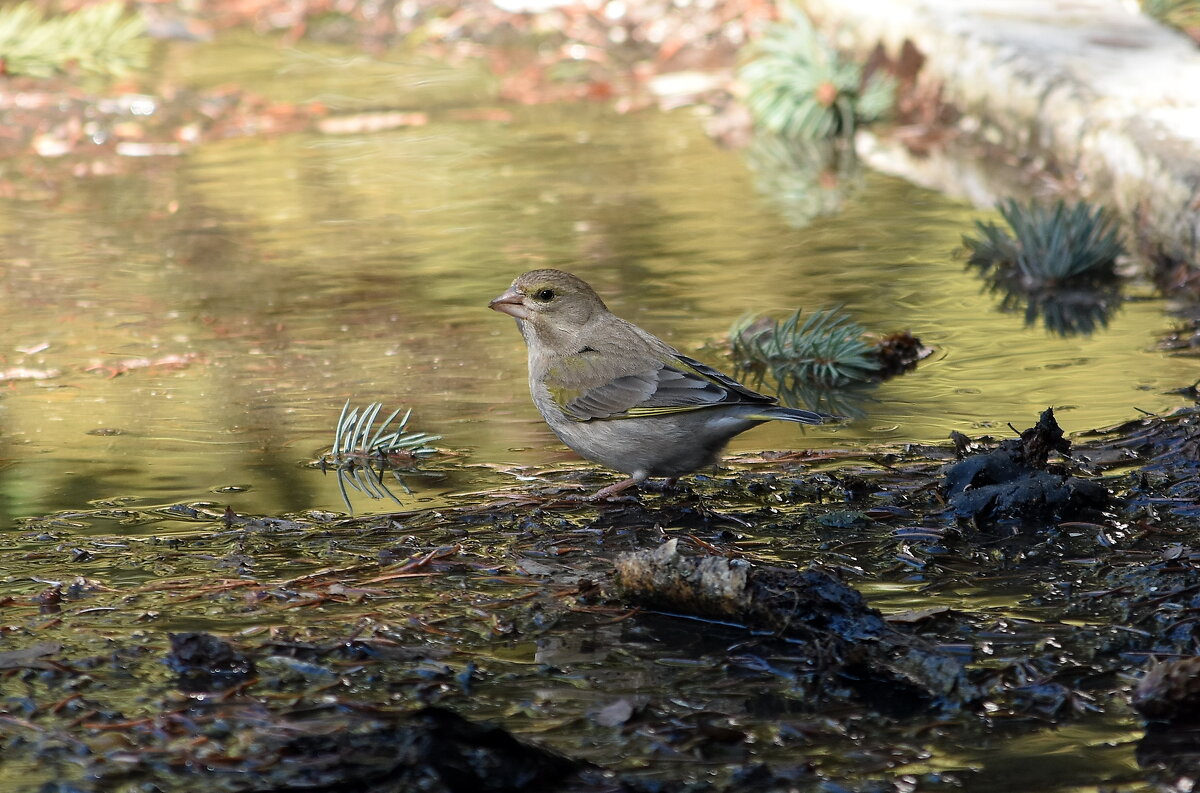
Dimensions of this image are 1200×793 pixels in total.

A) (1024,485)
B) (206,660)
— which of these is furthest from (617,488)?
(206,660)

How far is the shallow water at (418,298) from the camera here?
5.67m

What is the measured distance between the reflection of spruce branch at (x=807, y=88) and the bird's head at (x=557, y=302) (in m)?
A: 7.24

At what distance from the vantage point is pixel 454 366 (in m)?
6.74

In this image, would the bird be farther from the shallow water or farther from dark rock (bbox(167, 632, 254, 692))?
dark rock (bbox(167, 632, 254, 692))

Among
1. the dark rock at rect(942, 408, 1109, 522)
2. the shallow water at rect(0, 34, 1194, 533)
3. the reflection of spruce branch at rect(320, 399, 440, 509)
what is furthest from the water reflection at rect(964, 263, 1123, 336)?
the reflection of spruce branch at rect(320, 399, 440, 509)

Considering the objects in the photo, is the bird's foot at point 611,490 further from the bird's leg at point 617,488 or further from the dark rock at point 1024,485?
the dark rock at point 1024,485

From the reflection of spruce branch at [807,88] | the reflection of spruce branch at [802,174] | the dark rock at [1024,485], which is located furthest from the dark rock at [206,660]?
the reflection of spruce branch at [807,88]

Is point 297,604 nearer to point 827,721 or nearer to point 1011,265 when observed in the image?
point 827,721

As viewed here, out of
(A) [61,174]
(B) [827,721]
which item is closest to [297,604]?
(B) [827,721]

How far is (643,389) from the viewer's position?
16.4ft

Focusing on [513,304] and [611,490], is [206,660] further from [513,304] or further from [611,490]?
[513,304]

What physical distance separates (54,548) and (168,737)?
1.49m

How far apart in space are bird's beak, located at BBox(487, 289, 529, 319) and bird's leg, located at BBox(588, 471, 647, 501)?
814 mm

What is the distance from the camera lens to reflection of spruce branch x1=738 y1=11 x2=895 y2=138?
12180 millimetres
